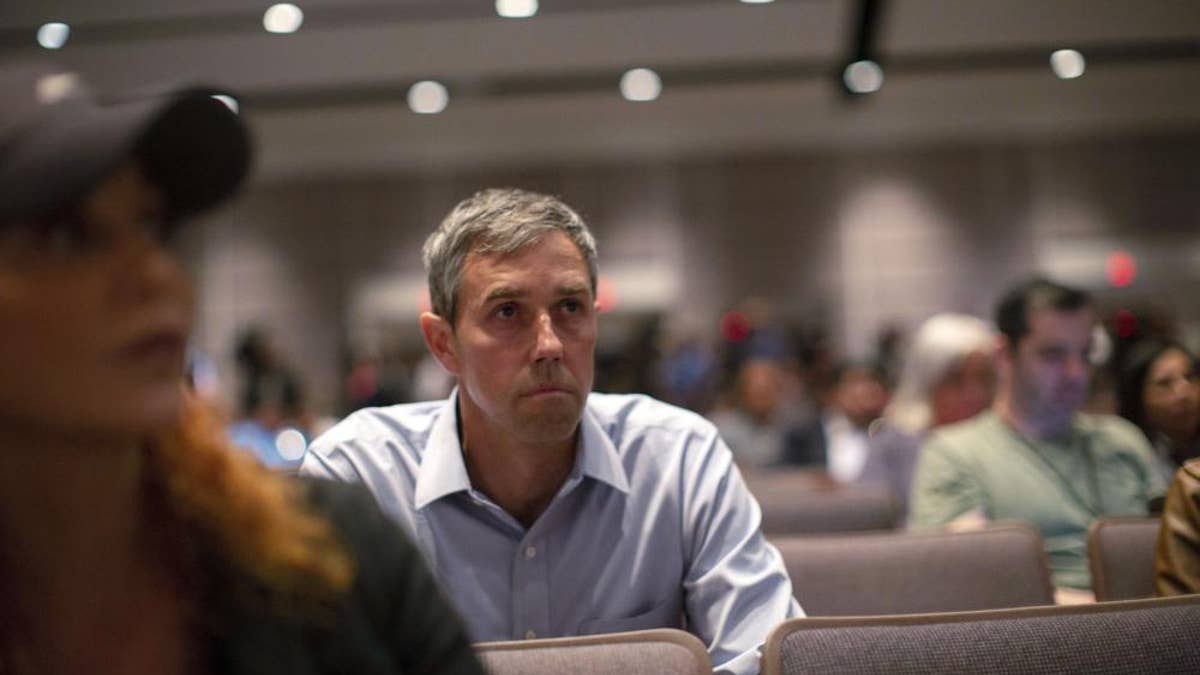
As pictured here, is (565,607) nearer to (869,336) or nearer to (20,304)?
(20,304)

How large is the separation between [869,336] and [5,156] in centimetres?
1179

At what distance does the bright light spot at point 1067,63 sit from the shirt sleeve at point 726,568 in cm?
918

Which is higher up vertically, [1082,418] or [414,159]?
[414,159]

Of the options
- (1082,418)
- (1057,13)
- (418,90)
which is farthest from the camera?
(418,90)

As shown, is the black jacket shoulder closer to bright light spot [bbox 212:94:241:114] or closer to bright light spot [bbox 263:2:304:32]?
bright light spot [bbox 212:94:241:114]

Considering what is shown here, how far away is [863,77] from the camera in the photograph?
1023 cm

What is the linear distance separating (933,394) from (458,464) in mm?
2946

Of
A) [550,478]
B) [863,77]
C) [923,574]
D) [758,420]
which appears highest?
[863,77]

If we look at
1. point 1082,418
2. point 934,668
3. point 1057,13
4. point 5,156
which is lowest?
point 934,668

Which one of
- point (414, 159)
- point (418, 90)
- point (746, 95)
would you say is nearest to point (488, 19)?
point (418, 90)

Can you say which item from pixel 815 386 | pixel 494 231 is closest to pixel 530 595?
pixel 494 231

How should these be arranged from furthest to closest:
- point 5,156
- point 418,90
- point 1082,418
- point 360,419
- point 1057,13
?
point 418,90, point 1057,13, point 1082,418, point 360,419, point 5,156

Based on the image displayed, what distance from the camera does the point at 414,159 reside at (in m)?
12.4

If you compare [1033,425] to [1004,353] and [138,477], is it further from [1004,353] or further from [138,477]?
[138,477]
